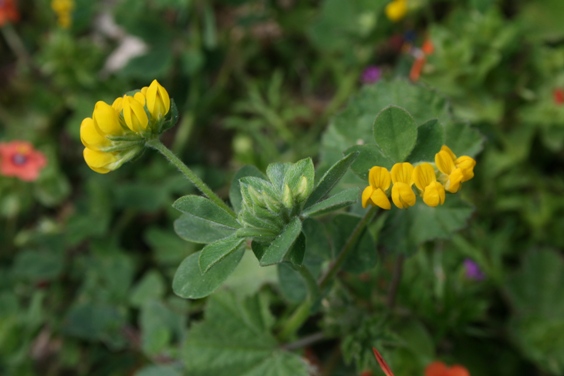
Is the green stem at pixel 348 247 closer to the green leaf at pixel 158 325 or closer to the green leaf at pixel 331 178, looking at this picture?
the green leaf at pixel 331 178

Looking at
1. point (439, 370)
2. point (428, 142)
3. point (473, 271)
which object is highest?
point (428, 142)

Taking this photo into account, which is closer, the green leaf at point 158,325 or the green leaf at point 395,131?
the green leaf at point 395,131

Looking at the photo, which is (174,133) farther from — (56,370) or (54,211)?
(56,370)

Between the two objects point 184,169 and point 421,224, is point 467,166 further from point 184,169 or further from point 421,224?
point 184,169

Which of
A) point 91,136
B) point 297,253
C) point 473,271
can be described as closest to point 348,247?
point 297,253

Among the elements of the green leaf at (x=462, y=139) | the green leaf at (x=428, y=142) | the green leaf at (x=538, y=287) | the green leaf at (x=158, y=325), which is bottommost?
the green leaf at (x=538, y=287)

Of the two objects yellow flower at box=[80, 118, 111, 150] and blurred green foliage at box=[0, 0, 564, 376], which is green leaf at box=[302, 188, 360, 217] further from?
yellow flower at box=[80, 118, 111, 150]

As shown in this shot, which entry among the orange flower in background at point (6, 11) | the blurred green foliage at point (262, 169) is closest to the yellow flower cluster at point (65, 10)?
the blurred green foliage at point (262, 169)

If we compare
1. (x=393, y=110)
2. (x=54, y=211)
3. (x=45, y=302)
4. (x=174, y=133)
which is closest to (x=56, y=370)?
(x=45, y=302)
